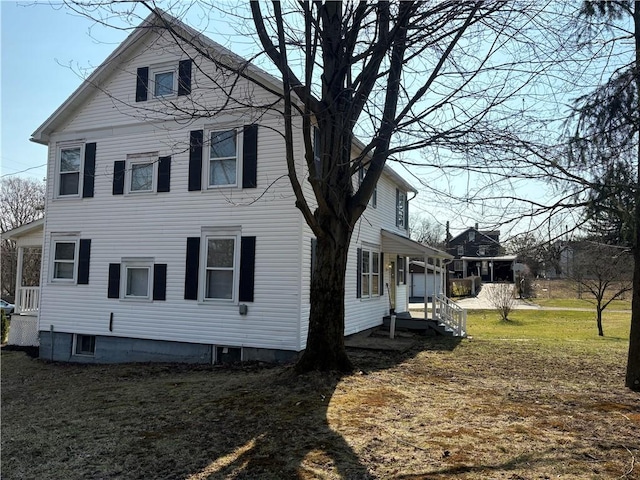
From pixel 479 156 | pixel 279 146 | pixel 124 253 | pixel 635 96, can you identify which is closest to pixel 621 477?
pixel 479 156

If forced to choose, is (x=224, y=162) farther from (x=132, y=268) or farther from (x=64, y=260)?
(x=64, y=260)

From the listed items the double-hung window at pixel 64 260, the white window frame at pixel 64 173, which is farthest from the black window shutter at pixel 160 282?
the white window frame at pixel 64 173

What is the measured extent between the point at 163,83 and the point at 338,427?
1032cm

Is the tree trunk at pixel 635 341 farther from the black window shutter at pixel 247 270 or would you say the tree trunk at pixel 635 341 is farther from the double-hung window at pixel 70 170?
the double-hung window at pixel 70 170

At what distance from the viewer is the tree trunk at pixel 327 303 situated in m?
7.17

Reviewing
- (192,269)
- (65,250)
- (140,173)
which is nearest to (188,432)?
(192,269)

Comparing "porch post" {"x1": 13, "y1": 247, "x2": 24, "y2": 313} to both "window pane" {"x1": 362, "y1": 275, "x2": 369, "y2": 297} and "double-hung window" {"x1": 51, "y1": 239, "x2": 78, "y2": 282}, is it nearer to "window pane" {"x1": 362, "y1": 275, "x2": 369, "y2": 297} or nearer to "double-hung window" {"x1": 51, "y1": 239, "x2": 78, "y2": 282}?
"double-hung window" {"x1": 51, "y1": 239, "x2": 78, "y2": 282}

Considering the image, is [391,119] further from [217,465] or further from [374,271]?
[374,271]

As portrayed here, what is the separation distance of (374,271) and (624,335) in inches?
431

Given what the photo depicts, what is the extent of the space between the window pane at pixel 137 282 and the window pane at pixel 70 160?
3.49 metres

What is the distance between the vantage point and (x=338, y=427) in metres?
5.05

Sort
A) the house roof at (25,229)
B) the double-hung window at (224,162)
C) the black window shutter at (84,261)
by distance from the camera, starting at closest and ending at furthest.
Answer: the double-hung window at (224,162)
the black window shutter at (84,261)
the house roof at (25,229)

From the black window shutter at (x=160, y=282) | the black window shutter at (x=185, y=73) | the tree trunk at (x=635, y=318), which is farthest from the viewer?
the black window shutter at (x=185, y=73)

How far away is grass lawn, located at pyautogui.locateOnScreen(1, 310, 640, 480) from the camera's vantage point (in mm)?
4129
